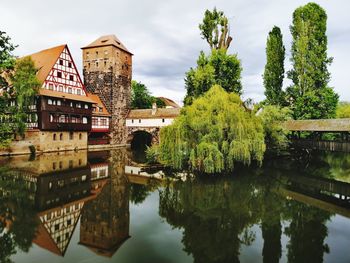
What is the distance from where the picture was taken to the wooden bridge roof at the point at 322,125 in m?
22.5

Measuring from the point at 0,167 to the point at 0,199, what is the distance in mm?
9195

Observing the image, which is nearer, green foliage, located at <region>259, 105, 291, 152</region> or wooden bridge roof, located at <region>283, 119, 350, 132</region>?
wooden bridge roof, located at <region>283, 119, 350, 132</region>

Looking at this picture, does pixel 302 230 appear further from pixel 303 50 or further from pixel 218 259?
pixel 303 50

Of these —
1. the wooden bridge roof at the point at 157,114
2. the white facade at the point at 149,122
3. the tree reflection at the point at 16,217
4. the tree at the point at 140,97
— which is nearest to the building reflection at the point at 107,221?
the tree reflection at the point at 16,217

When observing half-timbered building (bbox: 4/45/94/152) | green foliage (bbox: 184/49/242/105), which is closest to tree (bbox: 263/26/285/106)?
green foliage (bbox: 184/49/242/105)

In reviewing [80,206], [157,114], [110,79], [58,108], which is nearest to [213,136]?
[80,206]

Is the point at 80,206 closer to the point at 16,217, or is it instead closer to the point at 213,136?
the point at 16,217

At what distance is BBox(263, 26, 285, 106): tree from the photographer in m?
34.7

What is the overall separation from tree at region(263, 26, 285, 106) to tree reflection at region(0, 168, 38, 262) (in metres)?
29.8

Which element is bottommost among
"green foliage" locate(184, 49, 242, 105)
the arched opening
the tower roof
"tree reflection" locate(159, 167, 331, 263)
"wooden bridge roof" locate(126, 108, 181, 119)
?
"tree reflection" locate(159, 167, 331, 263)

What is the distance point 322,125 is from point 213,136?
14.0 m

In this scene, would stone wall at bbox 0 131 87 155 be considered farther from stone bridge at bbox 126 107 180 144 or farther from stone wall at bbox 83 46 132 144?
stone bridge at bbox 126 107 180 144

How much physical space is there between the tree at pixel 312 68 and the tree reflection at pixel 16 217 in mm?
29857

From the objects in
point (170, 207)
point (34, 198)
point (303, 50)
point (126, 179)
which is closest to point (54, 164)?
point (126, 179)
